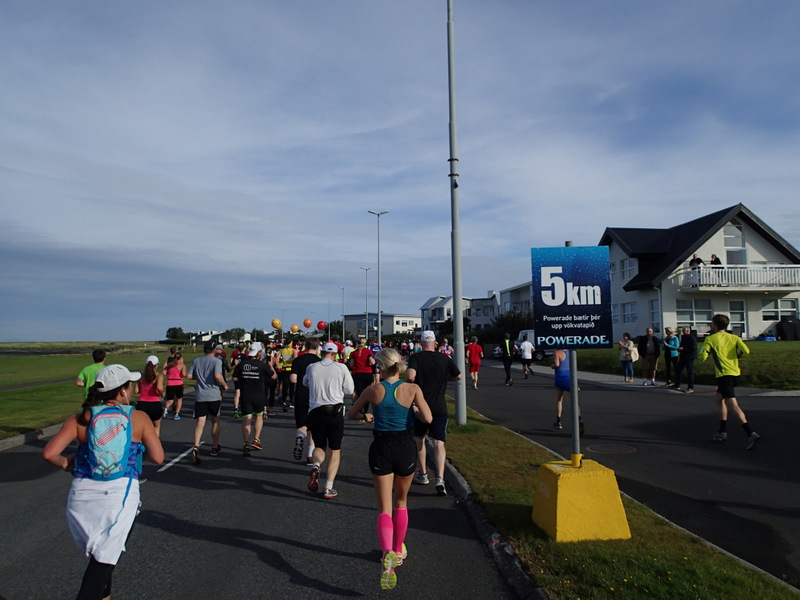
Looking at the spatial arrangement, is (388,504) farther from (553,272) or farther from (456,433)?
(456,433)

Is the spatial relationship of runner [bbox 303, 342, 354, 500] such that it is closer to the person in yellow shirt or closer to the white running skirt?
the white running skirt

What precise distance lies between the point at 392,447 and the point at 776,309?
36.3 metres

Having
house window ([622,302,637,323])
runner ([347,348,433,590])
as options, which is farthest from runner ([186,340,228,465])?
house window ([622,302,637,323])

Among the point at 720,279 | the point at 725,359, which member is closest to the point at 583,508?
the point at 725,359

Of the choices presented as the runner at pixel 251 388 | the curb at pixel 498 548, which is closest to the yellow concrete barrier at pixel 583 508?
the curb at pixel 498 548

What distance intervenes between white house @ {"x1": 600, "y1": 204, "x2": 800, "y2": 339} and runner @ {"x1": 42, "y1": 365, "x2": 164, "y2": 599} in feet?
107

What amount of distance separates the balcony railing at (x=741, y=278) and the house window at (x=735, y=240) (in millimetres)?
1841

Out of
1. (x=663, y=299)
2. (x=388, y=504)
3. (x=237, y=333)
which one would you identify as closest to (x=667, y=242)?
(x=663, y=299)

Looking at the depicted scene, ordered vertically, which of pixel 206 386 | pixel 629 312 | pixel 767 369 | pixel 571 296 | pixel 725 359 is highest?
pixel 629 312

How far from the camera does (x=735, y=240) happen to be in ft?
114

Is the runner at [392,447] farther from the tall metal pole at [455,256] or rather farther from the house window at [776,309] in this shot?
the house window at [776,309]

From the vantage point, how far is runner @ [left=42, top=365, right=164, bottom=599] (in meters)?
3.35

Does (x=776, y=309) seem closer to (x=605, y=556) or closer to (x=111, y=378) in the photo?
(x=605, y=556)

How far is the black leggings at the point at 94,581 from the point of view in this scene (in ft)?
10.9
